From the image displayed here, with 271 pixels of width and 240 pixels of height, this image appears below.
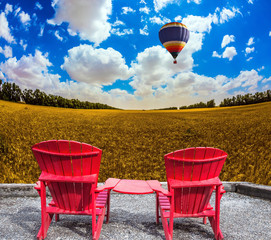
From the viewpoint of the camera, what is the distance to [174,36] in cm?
1938

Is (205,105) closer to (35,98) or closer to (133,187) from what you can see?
(35,98)

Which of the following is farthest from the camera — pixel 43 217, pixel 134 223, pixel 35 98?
pixel 35 98

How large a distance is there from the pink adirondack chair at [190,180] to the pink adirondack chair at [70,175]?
90cm

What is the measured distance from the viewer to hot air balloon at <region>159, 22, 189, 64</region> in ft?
63.1

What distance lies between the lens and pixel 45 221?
2.91 meters

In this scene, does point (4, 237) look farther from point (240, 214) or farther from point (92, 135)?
point (92, 135)

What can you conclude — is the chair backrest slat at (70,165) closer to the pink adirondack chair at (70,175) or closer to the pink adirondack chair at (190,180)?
the pink adirondack chair at (70,175)

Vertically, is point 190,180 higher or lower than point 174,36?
lower

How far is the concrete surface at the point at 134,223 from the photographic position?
10.2 ft

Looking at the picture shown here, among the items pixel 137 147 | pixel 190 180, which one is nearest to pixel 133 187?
pixel 190 180

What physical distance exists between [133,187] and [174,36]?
18.5 metres

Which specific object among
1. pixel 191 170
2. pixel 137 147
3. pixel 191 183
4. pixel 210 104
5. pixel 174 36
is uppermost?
pixel 174 36

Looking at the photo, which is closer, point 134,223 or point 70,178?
point 70,178

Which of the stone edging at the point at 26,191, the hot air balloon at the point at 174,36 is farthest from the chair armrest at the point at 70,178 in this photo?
the hot air balloon at the point at 174,36
